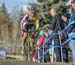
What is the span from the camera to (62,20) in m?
11.1

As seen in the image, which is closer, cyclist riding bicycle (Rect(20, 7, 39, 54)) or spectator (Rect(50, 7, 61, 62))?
spectator (Rect(50, 7, 61, 62))

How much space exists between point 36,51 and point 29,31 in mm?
753

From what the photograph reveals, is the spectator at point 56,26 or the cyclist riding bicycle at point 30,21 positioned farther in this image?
the cyclist riding bicycle at point 30,21

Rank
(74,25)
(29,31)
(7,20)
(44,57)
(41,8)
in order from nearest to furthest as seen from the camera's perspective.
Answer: (74,25), (44,57), (29,31), (41,8), (7,20)

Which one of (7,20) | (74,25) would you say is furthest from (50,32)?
(7,20)

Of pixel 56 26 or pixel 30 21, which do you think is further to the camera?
pixel 30 21

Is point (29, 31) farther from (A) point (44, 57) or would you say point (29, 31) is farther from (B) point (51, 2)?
(B) point (51, 2)

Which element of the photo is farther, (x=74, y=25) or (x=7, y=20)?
(x=7, y=20)

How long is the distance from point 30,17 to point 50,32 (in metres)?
1.80

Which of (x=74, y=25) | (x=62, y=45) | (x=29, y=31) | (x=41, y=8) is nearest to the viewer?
(x=74, y=25)

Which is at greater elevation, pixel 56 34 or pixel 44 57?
pixel 56 34

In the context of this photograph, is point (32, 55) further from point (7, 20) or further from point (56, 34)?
point (7, 20)

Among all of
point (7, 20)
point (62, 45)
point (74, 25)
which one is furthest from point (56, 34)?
point (7, 20)

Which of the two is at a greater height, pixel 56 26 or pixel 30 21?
pixel 30 21
